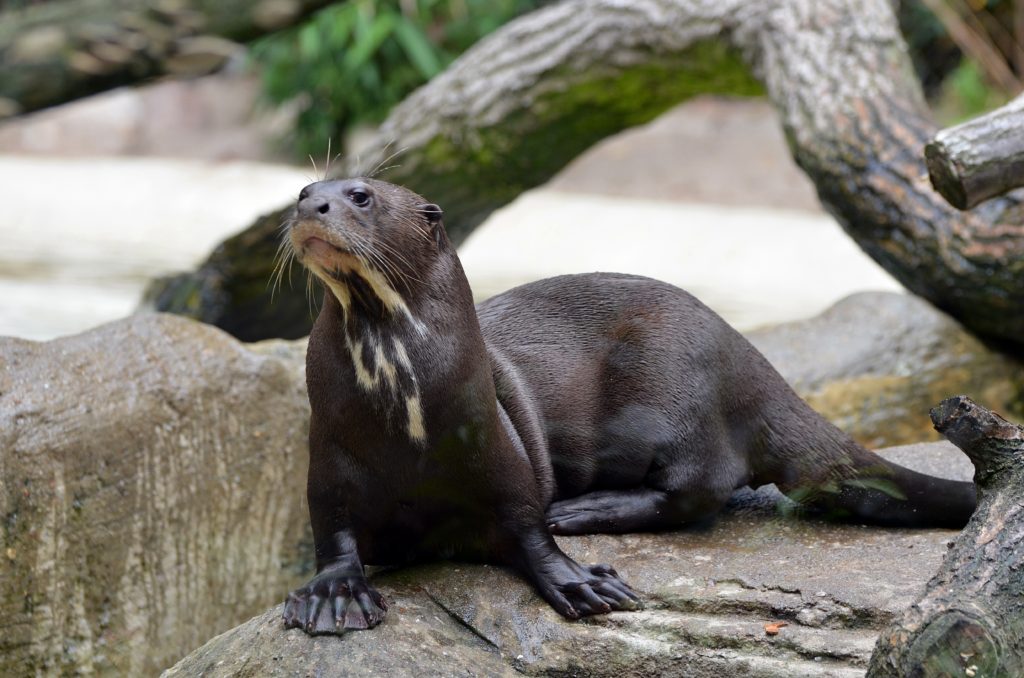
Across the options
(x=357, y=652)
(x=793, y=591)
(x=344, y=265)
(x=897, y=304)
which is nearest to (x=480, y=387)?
(x=344, y=265)

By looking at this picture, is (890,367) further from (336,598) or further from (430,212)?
(336,598)

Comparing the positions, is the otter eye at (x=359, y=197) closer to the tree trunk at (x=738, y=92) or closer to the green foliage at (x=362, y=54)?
the tree trunk at (x=738, y=92)

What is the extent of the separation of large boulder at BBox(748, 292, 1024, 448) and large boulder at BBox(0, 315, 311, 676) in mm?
1660

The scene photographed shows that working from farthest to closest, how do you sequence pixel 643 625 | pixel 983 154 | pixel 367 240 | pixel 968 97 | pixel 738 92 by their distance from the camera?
pixel 968 97, pixel 738 92, pixel 983 154, pixel 643 625, pixel 367 240

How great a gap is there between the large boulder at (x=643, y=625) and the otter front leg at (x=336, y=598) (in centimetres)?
2

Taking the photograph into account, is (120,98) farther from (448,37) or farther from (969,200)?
(969,200)

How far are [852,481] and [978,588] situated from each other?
946 mm

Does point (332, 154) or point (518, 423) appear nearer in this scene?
point (518, 423)

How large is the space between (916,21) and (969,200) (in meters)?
9.49

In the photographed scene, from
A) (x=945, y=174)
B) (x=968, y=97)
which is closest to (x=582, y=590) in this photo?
(x=945, y=174)

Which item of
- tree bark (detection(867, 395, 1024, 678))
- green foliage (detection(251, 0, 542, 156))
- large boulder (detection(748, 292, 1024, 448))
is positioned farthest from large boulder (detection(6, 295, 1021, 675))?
green foliage (detection(251, 0, 542, 156))

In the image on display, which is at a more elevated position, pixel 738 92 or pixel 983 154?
pixel 738 92

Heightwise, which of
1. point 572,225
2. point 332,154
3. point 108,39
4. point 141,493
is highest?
point 108,39

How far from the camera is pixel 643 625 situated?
2359 millimetres
